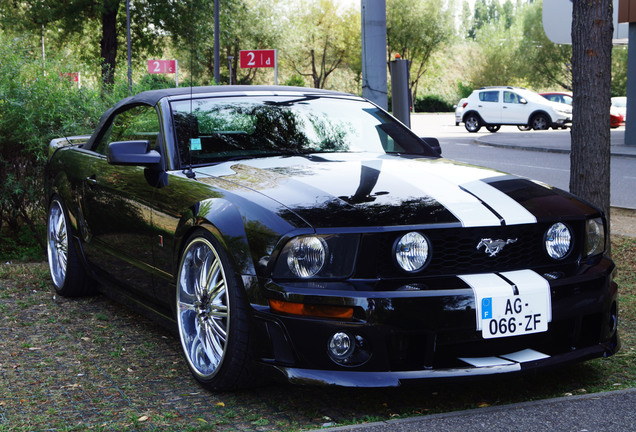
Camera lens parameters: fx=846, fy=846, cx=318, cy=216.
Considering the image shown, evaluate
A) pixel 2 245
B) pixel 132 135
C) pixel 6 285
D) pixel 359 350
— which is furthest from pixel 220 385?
pixel 2 245

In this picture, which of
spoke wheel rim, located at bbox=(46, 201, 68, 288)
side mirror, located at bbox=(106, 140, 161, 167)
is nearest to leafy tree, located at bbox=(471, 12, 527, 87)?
spoke wheel rim, located at bbox=(46, 201, 68, 288)

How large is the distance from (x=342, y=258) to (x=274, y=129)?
4.89ft

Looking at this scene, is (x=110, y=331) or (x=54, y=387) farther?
(x=110, y=331)

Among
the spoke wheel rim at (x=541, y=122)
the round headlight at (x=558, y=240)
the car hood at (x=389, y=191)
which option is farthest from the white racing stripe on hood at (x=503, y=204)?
the spoke wheel rim at (x=541, y=122)

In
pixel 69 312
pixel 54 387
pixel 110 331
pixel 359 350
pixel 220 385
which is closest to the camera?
pixel 359 350

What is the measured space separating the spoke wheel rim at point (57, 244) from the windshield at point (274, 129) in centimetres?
179

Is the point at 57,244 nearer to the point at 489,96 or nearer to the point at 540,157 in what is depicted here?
the point at 540,157

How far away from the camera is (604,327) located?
3.82m

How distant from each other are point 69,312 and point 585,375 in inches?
130

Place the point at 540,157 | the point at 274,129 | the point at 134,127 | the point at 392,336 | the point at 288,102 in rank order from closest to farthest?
the point at 392,336, the point at 274,129, the point at 288,102, the point at 134,127, the point at 540,157

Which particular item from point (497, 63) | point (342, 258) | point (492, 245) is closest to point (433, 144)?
point (492, 245)

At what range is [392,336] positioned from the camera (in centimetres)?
336

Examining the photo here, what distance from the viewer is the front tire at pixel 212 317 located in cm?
362

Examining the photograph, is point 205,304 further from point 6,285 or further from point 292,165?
point 6,285
